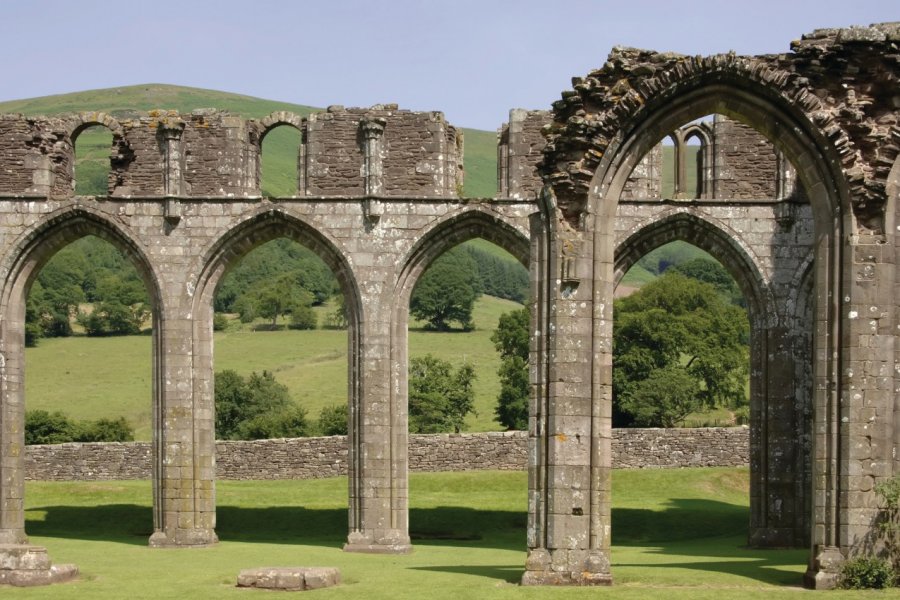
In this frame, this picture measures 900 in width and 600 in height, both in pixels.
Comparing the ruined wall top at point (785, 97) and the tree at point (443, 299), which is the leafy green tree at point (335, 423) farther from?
the ruined wall top at point (785, 97)

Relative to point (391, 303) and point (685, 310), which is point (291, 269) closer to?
point (685, 310)

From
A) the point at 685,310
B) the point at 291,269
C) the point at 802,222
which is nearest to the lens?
the point at 802,222

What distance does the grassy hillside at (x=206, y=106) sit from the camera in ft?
414

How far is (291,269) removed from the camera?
9488 centimetres

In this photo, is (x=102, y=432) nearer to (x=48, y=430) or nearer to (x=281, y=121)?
(x=48, y=430)

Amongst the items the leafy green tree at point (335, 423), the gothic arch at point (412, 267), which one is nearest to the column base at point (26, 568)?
the gothic arch at point (412, 267)

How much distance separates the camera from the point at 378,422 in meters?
26.0

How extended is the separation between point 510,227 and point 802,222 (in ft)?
15.2

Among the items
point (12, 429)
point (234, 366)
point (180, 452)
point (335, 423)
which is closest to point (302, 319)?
point (234, 366)

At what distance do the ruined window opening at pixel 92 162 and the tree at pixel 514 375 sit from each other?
4522 centimetres

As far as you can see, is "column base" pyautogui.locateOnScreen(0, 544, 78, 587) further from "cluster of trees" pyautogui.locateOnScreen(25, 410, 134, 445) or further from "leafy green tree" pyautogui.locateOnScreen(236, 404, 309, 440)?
"leafy green tree" pyautogui.locateOnScreen(236, 404, 309, 440)

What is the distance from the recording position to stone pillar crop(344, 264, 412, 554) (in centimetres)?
2594

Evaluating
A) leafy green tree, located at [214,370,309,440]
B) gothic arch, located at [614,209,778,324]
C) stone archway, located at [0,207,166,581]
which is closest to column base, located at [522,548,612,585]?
gothic arch, located at [614,209,778,324]

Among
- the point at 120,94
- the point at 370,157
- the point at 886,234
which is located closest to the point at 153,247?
the point at 370,157
